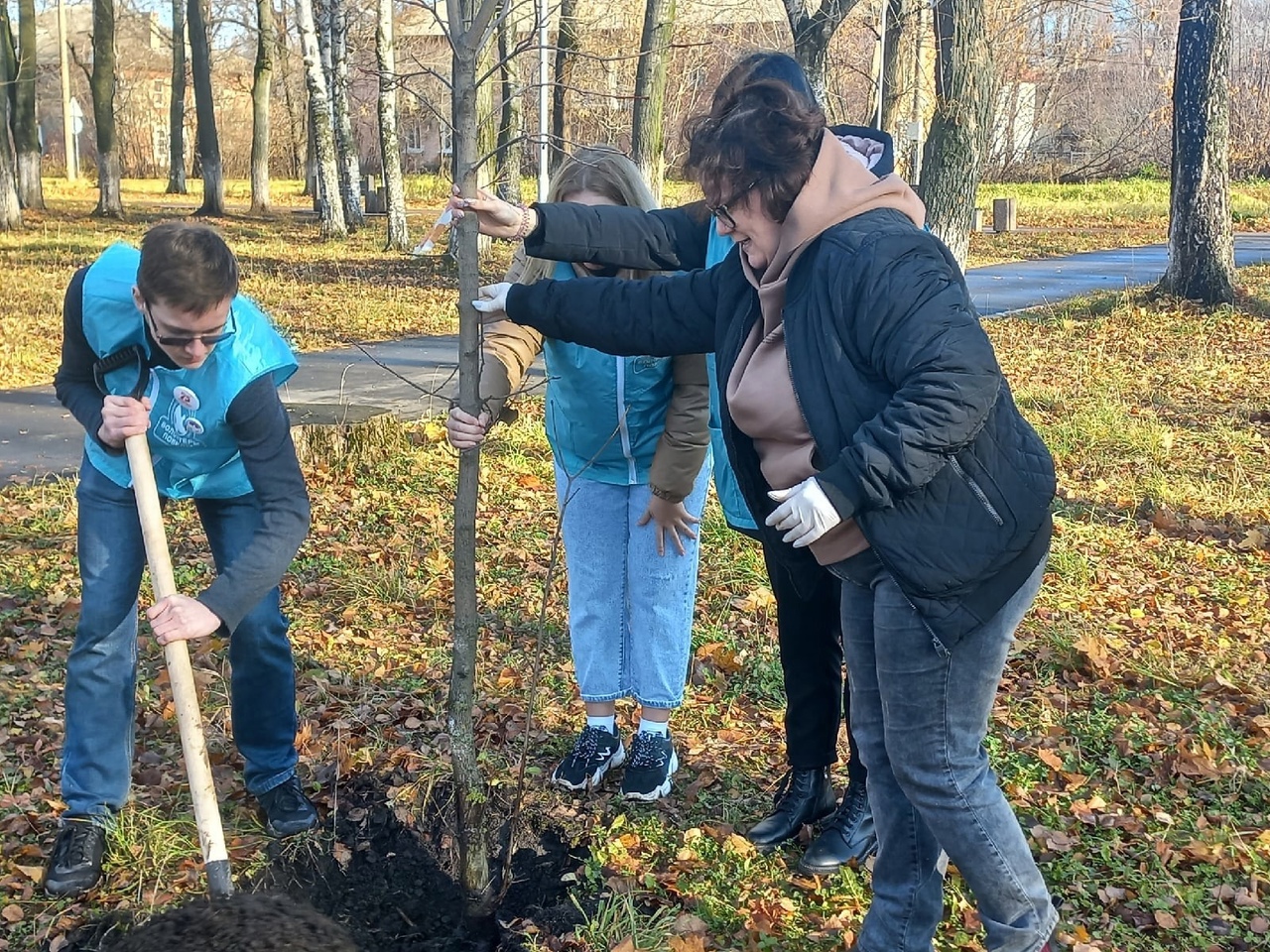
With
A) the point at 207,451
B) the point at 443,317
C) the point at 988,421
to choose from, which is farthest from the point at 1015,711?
the point at 443,317

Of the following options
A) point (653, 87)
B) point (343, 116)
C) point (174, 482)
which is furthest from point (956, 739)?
point (343, 116)

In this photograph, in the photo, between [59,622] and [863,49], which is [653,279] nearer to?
[59,622]

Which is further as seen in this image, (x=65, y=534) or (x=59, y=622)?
(x=65, y=534)

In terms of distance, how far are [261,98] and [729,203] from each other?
26915 millimetres

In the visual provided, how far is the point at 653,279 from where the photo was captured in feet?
9.81

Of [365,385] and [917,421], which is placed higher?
[917,421]

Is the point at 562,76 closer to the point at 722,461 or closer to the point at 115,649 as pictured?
the point at 722,461

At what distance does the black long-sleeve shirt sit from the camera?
112 inches

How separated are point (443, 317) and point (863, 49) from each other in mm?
19594

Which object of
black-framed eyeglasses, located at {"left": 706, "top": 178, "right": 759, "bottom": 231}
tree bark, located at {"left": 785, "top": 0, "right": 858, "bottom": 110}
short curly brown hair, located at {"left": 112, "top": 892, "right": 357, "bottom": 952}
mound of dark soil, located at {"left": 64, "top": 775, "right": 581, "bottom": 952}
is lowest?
mound of dark soil, located at {"left": 64, "top": 775, "right": 581, "bottom": 952}

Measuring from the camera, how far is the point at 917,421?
213 centimetres

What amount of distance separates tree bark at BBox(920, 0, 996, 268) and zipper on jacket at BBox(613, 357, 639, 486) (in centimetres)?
903

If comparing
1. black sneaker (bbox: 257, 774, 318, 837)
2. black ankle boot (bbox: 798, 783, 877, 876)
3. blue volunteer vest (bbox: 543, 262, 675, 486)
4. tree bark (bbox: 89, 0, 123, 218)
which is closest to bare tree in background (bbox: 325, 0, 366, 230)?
tree bark (bbox: 89, 0, 123, 218)

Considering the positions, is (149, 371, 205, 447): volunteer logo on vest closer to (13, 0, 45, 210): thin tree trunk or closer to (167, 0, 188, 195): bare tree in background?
(13, 0, 45, 210): thin tree trunk
